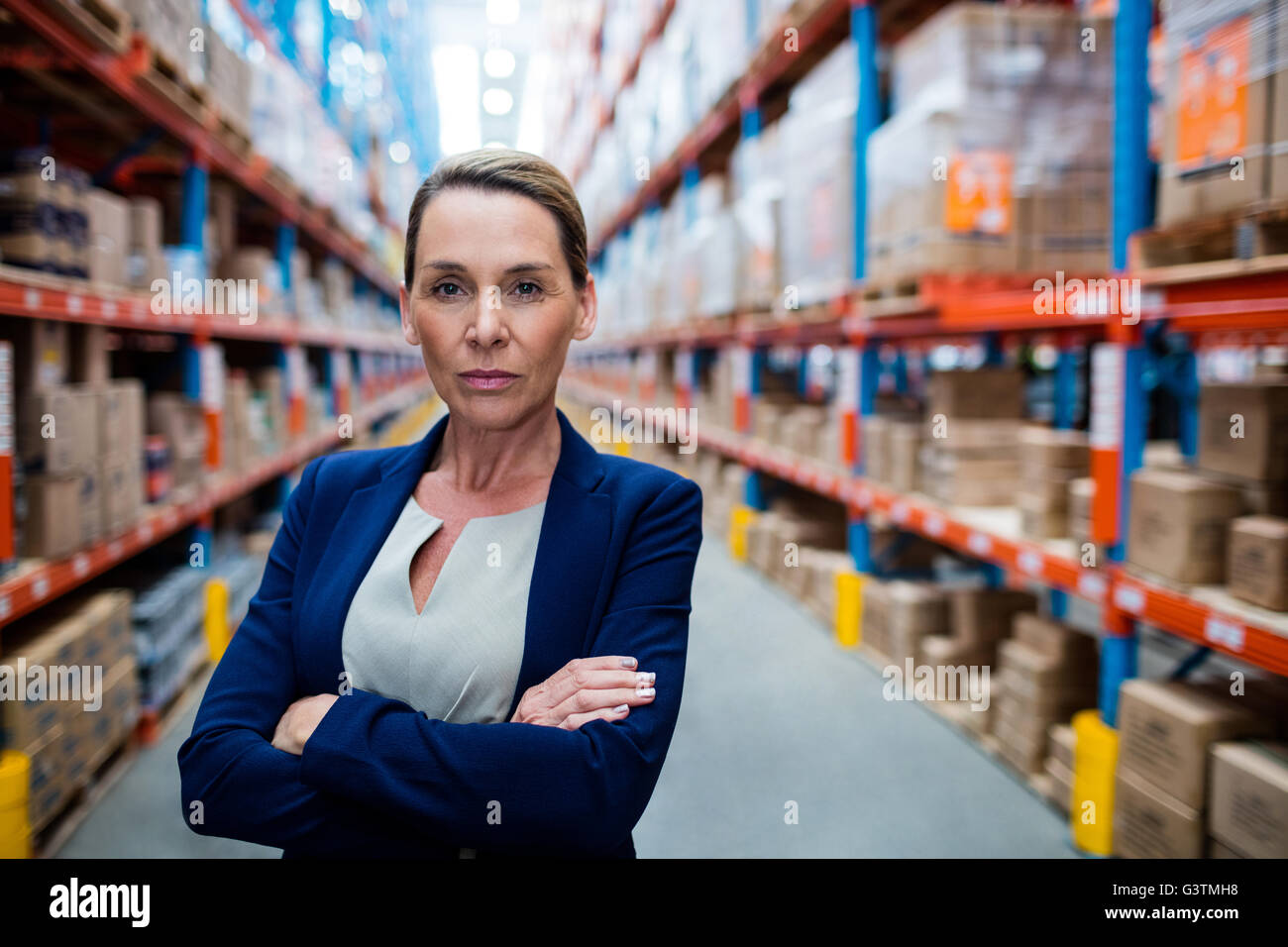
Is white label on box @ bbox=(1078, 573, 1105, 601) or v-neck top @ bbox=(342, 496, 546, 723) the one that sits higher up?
v-neck top @ bbox=(342, 496, 546, 723)

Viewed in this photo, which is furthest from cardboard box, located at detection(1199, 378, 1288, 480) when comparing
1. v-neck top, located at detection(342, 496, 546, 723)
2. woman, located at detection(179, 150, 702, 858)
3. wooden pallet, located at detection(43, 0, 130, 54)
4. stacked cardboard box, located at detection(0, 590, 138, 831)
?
wooden pallet, located at detection(43, 0, 130, 54)

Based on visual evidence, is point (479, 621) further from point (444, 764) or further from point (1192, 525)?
point (1192, 525)

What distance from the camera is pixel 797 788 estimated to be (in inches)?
114

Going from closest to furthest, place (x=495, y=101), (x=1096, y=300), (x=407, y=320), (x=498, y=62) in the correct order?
(x=407, y=320) → (x=1096, y=300) → (x=498, y=62) → (x=495, y=101)

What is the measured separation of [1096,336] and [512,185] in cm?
342

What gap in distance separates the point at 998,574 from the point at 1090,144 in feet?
8.92

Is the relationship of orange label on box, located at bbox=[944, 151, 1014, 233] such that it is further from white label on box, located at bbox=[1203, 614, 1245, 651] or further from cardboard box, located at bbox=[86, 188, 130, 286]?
cardboard box, located at bbox=[86, 188, 130, 286]

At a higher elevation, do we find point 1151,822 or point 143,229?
point 143,229

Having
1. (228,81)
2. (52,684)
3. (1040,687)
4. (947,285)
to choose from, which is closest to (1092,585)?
(1040,687)

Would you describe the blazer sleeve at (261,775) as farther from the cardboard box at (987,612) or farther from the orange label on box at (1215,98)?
the cardboard box at (987,612)

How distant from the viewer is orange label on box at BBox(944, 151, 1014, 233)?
3236mm

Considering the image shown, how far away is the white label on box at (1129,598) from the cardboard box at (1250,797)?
0.41 metres

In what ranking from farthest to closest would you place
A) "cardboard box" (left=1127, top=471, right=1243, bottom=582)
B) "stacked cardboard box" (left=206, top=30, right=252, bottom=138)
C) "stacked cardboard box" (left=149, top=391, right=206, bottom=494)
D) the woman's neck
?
"stacked cardboard box" (left=206, top=30, right=252, bottom=138) → "stacked cardboard box" (left=149, top=391, right=206, bottom=494) → "cardboard box" (left=1127, top=471, right=1243, bottom=582) → the woman's neck

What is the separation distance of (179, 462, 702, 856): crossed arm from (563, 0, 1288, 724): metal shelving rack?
159cm
